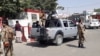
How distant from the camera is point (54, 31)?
17.3m

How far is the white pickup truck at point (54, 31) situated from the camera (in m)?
16.9

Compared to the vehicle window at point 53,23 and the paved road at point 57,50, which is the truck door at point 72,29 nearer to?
the vehicle window at point 53,23

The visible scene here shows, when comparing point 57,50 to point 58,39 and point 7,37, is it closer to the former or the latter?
point 58,39

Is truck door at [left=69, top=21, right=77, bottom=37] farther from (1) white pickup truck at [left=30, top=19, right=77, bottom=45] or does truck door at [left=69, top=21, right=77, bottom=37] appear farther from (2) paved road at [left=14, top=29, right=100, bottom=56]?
(2) paved road at [left=14, top=29, right=100, bottom=56]

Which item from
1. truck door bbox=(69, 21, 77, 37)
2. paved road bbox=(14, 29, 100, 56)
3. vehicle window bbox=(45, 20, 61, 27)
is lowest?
paved road bbox=(14, 29, 100, 56)

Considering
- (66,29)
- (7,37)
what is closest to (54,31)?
(66,29)

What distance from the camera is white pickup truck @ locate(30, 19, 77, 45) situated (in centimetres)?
1686

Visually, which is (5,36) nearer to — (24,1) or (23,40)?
(23,40)

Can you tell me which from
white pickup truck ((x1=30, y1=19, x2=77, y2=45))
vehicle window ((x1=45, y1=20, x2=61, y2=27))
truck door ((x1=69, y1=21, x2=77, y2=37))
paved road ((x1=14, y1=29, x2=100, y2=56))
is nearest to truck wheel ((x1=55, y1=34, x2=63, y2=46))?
white pickup truck ((x1=30, y1=19, x2=77, y2=45))

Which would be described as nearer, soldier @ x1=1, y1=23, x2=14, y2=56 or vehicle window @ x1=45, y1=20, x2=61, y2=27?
soldier @ x1=1, y1=23, x2=14, y2=56

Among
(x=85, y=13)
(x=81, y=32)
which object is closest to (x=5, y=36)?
(x=81, y=32)

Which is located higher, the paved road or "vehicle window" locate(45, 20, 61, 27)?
"vehicle window" locate(45, 20, 61, 27)

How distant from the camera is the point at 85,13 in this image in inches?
1993

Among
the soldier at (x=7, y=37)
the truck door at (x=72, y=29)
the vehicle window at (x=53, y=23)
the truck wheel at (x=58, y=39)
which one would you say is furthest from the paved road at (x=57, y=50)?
the soldier at (x=7, y=37)
